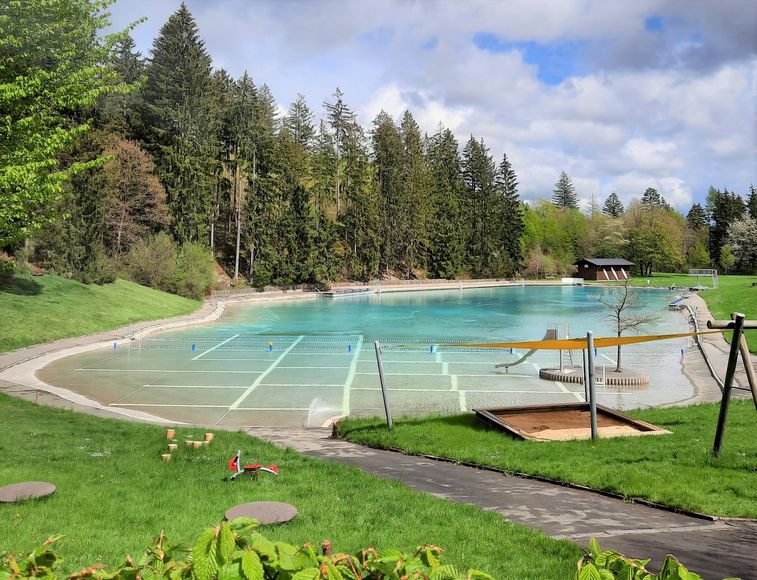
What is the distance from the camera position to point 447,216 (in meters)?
98.7

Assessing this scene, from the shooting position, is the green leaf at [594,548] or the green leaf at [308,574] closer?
the green leaf at [308,574]

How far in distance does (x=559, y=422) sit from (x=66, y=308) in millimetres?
29703

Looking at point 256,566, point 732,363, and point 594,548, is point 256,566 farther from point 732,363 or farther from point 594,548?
point 732,363

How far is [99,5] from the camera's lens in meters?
14.0

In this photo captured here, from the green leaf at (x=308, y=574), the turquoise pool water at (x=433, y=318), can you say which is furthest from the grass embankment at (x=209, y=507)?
the turquoise pool water at (x=433, y=318)

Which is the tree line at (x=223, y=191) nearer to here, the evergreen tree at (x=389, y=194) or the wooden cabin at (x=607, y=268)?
the evergreen tree at (x=389, y=194)

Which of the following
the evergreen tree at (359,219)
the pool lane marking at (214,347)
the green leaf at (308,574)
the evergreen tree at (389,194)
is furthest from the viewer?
the evergreen tree at (389,194)

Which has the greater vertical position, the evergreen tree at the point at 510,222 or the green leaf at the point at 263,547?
the evergreen tree at the point at 510,222

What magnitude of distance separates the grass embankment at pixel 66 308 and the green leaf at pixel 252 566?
27.0 metres

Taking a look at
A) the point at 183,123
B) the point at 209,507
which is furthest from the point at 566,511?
the point at 183,123

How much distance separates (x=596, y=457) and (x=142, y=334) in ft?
91.6

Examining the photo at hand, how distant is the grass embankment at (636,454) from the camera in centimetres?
732

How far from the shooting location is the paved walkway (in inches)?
215

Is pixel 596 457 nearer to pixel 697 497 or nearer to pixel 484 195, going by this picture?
Answer: pixel 697 497
